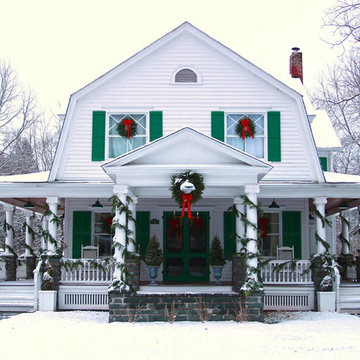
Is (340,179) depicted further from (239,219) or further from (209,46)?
(209,46)

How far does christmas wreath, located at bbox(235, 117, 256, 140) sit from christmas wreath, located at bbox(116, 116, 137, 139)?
2826 mm

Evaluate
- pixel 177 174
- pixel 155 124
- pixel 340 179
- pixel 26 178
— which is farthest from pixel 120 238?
pixel 340 179

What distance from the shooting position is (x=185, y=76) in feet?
51.0

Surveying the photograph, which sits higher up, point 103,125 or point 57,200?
point 103,125

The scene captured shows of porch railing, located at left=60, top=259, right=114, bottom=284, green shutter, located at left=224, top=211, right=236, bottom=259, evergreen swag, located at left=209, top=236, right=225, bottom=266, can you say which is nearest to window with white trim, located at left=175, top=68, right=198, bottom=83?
green shutter, located at left=224, top=211, right=236, bottom=259

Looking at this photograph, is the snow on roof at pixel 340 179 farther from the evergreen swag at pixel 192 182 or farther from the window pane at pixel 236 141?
the evergreen swag at pixel 192 182

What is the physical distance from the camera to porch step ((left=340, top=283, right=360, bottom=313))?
558 inches

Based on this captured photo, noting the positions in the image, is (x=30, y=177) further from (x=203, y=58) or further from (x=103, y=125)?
(x=203, y=58)

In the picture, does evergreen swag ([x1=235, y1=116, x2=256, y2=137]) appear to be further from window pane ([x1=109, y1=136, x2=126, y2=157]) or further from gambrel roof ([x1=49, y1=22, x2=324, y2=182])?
window pane ([x1=109, y1=136, x2=126, y2=157])

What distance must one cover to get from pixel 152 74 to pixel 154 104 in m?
0.86

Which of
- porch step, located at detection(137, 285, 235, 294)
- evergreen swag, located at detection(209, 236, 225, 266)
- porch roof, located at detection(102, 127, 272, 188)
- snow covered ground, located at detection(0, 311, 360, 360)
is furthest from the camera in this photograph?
evergreen swag, located at detection(209, 236, 225, 266)

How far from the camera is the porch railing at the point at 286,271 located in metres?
14.4

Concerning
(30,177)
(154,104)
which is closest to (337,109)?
(154,104)

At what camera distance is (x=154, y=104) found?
1538cm
